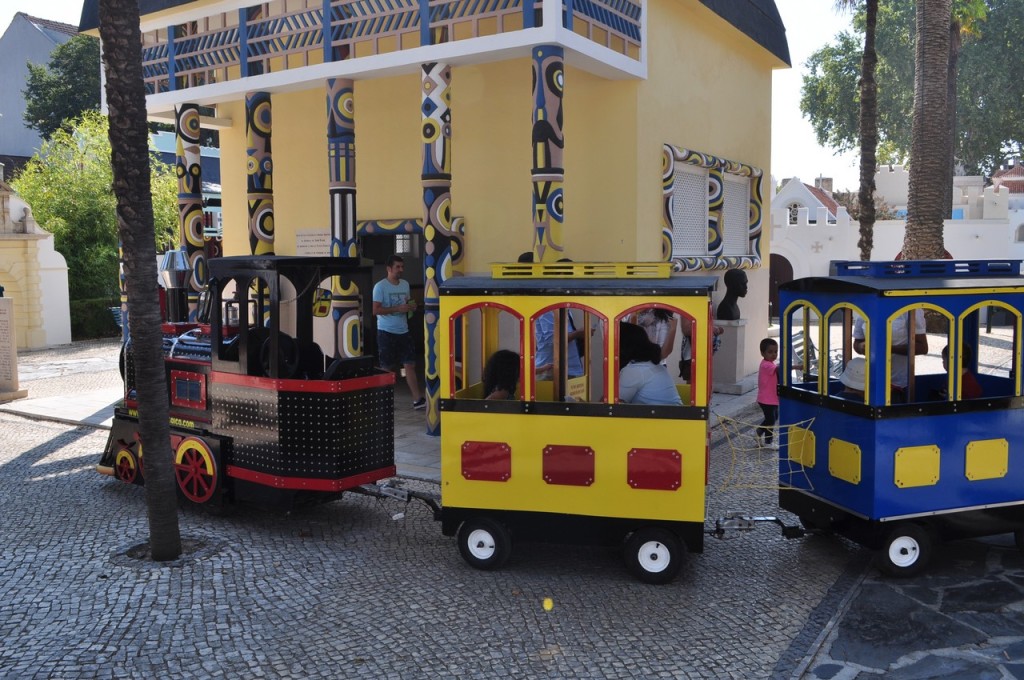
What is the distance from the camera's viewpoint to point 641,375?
625cm

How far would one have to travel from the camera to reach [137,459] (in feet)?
26.9

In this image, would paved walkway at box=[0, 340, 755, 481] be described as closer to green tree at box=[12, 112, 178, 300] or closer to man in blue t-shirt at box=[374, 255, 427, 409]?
man in blue t-shirt at box=[374, 255, 427, 409]

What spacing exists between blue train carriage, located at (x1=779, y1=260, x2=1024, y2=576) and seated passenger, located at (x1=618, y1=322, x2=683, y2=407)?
1.16 meters

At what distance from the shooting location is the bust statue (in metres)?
11.9

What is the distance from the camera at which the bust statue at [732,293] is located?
11859 millimetres

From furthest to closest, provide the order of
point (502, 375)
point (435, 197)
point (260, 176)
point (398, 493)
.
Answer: point (260, 176) < point (435, 197) < point (398, 493) < point (502, 375)

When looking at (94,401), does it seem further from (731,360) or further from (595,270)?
(595,270)

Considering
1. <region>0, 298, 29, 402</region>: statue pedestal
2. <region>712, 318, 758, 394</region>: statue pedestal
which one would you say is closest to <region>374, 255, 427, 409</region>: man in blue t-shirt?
<region>712, 318, 758, 394</region>: statue pedestal

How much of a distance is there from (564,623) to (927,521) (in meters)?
2.62

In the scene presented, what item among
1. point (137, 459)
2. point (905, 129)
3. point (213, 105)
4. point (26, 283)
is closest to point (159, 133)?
point (26, 283)

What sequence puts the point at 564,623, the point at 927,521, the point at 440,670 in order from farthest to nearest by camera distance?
1. the point at 927,521
2. the point at 564,623
3. the point at 440,670

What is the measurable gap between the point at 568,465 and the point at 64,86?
1548 inches

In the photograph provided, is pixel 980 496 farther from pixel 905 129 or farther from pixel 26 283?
pixel 905 129

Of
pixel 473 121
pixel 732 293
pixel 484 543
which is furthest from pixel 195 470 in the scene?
pixel 732 293
